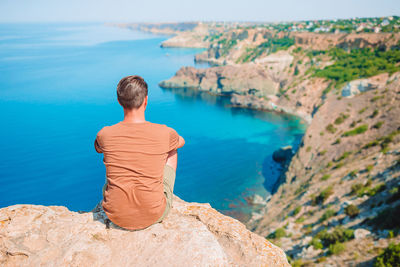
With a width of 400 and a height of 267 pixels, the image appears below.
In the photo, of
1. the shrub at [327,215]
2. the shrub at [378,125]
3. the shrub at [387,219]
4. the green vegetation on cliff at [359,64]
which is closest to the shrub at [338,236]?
the shrub at [387,219]

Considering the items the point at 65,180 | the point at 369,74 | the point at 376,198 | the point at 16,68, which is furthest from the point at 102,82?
the point at 376,198

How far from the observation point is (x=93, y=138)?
43219mm

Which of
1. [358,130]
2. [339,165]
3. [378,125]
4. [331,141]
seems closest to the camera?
[339,165]

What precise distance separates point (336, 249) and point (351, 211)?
4.04m

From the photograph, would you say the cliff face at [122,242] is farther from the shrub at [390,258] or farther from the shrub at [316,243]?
the shrub at [316,243]

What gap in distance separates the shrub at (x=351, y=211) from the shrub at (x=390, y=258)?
5.06 metres

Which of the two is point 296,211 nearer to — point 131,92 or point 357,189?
point 357,189

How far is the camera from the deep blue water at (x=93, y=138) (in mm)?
30984

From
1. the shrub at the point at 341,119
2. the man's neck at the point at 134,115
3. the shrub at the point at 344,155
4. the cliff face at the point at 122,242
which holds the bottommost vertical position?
the shrub at the point at 344,155

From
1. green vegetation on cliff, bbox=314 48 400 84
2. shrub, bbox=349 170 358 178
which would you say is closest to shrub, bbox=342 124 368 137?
shrub, bbox=349 170 358 178

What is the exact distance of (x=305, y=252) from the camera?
12672 mm

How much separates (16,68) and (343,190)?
9756 cm

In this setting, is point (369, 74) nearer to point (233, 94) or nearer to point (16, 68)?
point (233, 94)

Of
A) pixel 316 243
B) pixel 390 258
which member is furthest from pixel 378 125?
pixel 390 258
